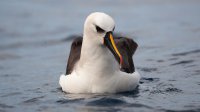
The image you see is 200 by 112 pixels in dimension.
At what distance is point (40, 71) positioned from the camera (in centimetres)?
1557

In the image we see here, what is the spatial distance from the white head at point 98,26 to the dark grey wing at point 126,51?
0.83 meters

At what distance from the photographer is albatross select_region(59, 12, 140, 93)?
36.2 feet

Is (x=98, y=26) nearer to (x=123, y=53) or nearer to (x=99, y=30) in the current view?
(x=99, y=30)

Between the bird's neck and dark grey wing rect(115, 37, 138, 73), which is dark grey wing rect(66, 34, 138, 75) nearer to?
dark grey wing rect(115, 37, 138, 73)

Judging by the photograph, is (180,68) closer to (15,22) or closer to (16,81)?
(16,81)

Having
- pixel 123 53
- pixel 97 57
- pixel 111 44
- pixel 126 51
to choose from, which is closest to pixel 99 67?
pixel 97 57

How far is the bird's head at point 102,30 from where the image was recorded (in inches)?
427

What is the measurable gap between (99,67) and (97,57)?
0.17 m

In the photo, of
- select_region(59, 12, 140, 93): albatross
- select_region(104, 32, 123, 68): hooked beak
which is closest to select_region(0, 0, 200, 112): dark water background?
select_region(59, 12, 140, 93): albatross

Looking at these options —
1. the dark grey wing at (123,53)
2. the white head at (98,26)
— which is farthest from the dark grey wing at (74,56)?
the white head at (98,26)

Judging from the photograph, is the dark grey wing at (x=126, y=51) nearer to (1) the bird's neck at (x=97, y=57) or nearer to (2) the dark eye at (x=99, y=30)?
(1) the bird's neck at (x=97, y=57)

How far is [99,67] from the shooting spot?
11547 millimetres

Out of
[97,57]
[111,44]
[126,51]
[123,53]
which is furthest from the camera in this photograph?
[126,51]

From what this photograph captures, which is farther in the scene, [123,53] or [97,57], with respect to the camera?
[123,53]
